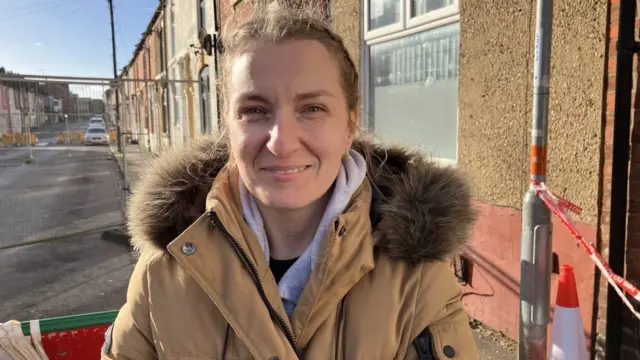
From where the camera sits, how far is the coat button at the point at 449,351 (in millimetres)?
1380

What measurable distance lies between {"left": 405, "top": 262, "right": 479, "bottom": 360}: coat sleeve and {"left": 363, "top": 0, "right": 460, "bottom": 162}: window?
2657mm

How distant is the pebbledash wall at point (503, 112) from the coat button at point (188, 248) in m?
1.09

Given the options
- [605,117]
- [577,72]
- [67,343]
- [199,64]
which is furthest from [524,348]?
[199,64]

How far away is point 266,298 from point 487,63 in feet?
10.2

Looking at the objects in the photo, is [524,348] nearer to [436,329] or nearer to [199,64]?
[436,329]

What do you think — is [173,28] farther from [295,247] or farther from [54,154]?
[295,247]

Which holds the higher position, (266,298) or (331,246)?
(331,246)

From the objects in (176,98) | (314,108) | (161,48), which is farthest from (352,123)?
(161,48)

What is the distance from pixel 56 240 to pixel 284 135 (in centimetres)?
781

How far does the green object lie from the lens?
2.44 meters

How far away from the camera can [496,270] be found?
3.96m

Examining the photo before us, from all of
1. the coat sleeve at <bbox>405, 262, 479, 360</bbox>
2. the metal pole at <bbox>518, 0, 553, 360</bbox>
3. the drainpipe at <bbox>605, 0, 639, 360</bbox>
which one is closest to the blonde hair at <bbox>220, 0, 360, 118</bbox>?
the coat sleeve at <bbox>405, 262, 479, 360</bbox>

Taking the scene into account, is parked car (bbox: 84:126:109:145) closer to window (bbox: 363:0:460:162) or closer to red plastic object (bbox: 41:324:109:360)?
window (bbox: 363:0:460:162)

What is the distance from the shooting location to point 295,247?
1.62m
